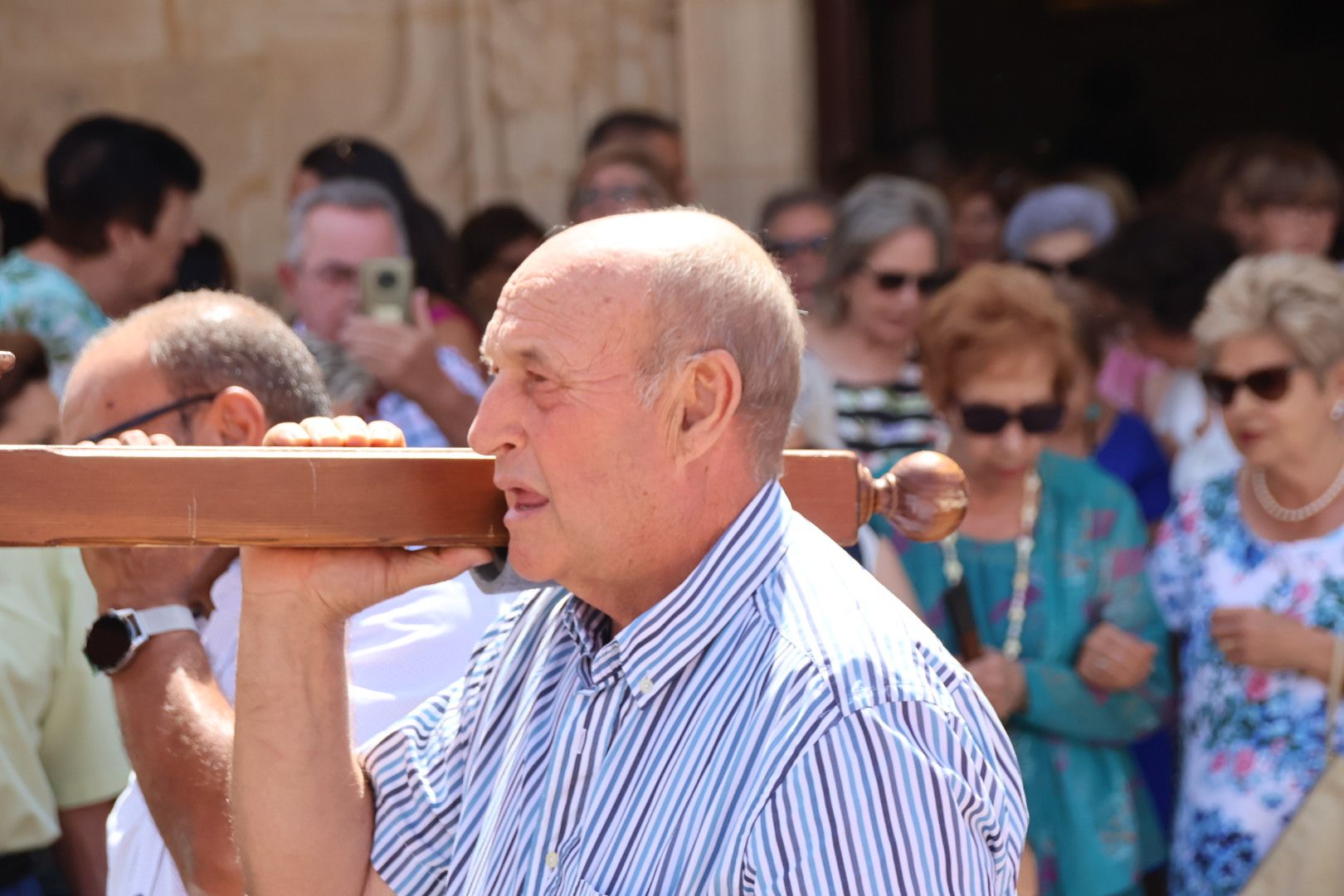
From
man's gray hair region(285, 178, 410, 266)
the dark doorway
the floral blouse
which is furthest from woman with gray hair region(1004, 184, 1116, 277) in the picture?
the dark doorway

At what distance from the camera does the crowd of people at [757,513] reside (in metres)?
1.82

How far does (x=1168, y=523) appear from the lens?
4.21 meters

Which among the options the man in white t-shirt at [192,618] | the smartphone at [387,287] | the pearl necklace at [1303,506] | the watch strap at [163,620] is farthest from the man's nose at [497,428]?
the pearl necklace at [1303,506]

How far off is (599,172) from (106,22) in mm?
2532

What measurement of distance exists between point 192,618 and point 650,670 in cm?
98

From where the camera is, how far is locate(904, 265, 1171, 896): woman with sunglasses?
374cm

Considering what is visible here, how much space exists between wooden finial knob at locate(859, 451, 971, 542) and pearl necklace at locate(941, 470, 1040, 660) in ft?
5.72

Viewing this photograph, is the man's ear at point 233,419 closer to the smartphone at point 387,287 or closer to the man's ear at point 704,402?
the man's ear at point 704,402

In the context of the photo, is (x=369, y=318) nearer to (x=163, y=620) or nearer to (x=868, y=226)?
(x=868, y=226)

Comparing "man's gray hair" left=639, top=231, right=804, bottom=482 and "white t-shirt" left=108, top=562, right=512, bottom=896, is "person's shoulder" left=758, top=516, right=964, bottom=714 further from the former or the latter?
"white t-shirt" left=108, top=562, right=512, bottom=896

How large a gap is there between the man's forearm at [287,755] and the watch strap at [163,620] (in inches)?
17.5

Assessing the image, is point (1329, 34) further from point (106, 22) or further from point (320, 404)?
point (320, 404)

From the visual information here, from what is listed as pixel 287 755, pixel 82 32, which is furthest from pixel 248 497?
pixel 82 32

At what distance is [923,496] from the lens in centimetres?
209
